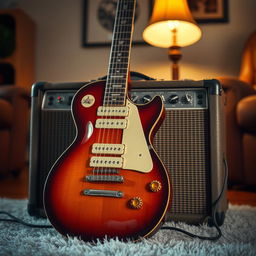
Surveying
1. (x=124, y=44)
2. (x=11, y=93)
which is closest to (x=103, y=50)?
(x=11, y=93)

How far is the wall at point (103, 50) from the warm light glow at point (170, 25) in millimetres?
468

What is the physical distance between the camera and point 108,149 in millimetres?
710

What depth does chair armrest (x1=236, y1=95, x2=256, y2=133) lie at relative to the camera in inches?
49.8

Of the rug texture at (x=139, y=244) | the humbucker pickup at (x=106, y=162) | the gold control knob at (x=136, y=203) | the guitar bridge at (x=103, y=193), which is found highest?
the humbucker pickup at (x=106, y=162)

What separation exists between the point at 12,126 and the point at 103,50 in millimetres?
1039

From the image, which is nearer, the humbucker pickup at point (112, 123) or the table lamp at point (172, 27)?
the humbucker pickup at point (112, 123)

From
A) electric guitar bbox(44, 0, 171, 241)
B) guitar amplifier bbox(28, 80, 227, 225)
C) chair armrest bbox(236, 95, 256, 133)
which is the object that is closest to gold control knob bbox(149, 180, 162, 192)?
electric guitar bbox(44, 0, 171, 241)

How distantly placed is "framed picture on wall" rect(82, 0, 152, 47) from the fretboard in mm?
1441

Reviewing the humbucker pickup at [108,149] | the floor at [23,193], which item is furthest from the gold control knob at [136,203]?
the floor at [23,193]

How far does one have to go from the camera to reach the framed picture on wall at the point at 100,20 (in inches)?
92.3

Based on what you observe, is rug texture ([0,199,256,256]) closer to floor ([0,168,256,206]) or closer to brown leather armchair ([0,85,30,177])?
floor ([0,168,256,206])

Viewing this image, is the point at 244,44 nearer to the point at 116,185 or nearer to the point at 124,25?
the point at 124,25

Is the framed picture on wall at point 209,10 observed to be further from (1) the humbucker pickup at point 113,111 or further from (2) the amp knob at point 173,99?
(1) the humbucker pickup at point 113,111

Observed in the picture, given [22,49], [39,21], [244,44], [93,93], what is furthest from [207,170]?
[39,21]
